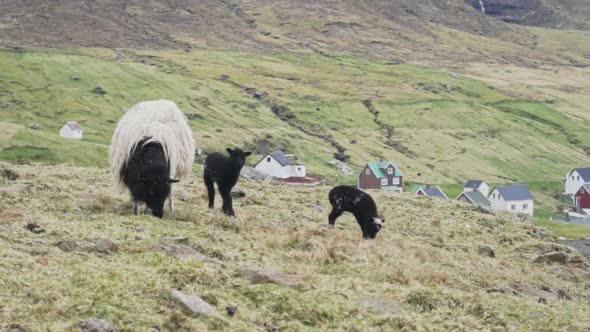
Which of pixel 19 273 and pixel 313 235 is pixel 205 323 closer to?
pixel 19 273

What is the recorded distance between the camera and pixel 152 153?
21375 millimetres

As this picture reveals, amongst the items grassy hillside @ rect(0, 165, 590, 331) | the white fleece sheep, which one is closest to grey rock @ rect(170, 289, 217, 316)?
grassy hillside @ rect(0, 165, 590, 331)

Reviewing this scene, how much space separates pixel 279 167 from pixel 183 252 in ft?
459

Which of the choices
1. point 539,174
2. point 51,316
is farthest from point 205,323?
point 539,174

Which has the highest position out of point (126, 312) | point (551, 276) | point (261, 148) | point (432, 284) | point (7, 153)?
point (126, 312)

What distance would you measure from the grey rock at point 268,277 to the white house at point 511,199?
454ft

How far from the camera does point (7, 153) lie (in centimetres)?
10450

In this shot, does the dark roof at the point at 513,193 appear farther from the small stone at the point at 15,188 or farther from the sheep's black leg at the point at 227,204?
the small stone at the point at 15,188

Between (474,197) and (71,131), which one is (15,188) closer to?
(474,197)

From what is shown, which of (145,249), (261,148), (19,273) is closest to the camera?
(19,273)

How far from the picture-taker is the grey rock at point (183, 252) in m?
15.5

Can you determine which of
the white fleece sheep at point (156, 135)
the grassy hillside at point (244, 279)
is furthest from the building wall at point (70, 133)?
the white fleece sheep at point (156, 135)

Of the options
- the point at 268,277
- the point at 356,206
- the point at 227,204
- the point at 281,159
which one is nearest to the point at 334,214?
the point at 356,206

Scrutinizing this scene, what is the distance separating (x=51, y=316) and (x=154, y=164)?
1019cm
